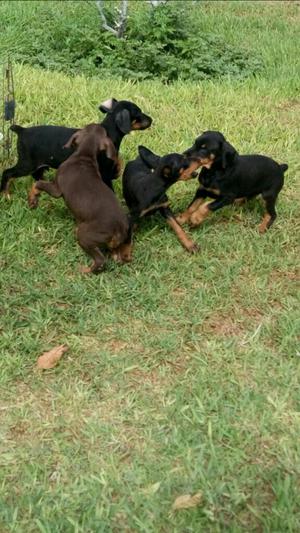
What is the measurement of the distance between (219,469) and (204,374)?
63 centimetres

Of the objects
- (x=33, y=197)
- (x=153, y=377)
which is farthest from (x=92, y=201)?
(x=153, y=377)

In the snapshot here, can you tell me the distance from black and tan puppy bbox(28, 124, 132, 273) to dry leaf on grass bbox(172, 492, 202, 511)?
1.72m

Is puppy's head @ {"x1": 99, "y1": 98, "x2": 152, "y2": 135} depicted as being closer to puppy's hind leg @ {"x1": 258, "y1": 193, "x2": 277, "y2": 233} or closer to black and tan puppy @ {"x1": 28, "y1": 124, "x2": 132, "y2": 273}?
black and tan puppy @ {"x1": 28, "y1": 124, "x2": 132, "y2": 273}

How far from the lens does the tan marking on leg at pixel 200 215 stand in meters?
4.40

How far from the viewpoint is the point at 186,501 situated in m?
2.69

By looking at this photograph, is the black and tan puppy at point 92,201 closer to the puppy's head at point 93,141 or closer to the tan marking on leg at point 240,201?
the puppy's head at point 93,141

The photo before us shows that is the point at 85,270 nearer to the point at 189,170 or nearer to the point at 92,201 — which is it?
the point at 92,201

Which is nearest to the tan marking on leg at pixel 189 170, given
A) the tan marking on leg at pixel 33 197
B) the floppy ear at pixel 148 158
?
the floppy ear at pixel 148 158

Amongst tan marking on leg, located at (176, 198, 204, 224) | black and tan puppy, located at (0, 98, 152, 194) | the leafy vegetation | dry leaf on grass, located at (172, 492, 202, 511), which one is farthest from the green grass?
the leafy vegetation

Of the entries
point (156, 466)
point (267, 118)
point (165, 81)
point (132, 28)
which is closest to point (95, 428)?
point (156, 466)

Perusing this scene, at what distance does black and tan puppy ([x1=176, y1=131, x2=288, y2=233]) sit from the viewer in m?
4.25

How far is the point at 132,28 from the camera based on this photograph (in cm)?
780

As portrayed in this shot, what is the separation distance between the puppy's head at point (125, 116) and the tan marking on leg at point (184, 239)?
2.66ft

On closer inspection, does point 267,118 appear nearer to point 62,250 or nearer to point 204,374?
point 62,250
